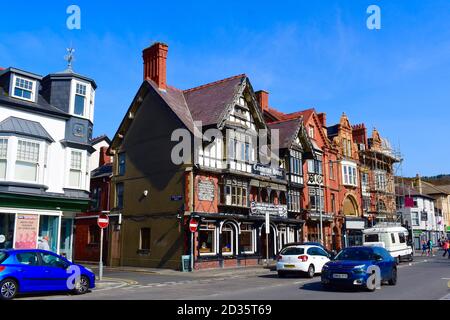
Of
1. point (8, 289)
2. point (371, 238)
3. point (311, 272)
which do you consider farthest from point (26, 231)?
point (371, 238)

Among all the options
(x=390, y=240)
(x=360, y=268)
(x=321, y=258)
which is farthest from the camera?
(x=390, y=240)

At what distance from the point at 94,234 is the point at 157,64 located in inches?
581

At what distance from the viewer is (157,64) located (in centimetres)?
3155

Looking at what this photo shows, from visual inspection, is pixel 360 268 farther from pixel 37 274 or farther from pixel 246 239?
pixel 246 239

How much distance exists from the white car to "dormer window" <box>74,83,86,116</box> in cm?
1304

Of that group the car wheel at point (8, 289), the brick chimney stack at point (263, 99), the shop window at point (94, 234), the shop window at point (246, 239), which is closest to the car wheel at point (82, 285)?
the car wheel at point (8, 289)

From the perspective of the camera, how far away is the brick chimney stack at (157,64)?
31500mm

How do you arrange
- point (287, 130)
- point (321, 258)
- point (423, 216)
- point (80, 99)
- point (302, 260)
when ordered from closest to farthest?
point (302, 260)
point (321, 258)
point (80, 99)
point (287, 130)
point (423, 216)

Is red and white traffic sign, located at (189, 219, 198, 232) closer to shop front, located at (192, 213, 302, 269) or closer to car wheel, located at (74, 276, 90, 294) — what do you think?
shop front, located at (192, 213, 302, 269)

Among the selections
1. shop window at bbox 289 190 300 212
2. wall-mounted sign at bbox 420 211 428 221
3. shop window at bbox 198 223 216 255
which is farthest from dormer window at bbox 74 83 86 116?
wall-mounted sign at bbox 420 211 428 221

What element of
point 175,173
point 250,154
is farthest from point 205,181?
point 250,154

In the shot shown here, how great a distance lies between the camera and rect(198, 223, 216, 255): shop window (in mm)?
27391

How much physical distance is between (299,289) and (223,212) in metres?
14.2
